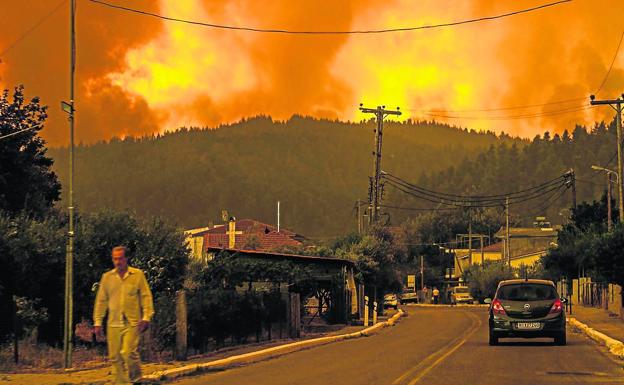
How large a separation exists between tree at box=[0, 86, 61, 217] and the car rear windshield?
22596 mm

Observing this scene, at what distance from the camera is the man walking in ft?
47.4

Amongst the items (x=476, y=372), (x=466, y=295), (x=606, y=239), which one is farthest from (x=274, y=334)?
(x=466, y=295)

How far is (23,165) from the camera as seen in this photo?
4772cm

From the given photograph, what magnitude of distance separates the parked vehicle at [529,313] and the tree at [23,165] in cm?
2284

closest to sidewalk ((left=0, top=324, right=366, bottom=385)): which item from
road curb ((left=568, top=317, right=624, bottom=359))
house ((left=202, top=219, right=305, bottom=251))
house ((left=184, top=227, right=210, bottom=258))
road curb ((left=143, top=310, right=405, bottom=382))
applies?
road curb ((left=143, top=310, right=405, bottom=382))

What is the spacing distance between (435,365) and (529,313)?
7.64 m

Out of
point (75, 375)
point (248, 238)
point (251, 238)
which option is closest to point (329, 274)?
point (75, 375)

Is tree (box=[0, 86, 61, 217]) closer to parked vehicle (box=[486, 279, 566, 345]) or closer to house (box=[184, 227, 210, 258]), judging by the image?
house (box=[184, 227, 210, 258])

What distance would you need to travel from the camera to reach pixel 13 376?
1862cm

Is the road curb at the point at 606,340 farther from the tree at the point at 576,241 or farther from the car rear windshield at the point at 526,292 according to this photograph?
the tree at the point at 576,241

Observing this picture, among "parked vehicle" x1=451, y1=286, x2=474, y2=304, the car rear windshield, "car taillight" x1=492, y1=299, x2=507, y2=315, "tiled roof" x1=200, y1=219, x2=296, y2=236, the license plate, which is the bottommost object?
"parked vehicle" x1=451, y1=286, x2=474, y2=304

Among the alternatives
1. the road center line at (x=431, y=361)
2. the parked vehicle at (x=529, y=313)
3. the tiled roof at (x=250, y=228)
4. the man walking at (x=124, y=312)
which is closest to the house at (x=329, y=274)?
the road center line at (x=431, y=361)

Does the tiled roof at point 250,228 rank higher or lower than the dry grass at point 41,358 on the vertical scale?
higher

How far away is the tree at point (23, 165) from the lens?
1831 inches
